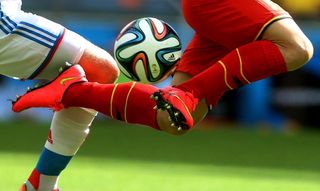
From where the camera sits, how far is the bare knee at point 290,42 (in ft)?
12.9

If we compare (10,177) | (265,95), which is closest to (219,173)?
(10,177)

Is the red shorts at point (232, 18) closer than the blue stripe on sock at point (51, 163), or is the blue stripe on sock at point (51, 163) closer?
the red shorts at point (232, 18)

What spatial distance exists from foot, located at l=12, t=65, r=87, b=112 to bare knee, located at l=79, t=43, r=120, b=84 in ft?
0.57

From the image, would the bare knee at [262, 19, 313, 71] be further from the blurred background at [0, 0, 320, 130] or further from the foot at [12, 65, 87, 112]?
the blurred background at [0, 0, 320, 130]

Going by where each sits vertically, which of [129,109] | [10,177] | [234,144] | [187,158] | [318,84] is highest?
[129,109]

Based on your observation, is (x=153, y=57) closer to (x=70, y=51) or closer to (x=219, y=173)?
(x=70, y=51)

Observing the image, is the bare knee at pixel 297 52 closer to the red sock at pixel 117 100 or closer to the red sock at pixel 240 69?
the red sock at pixel 240 69

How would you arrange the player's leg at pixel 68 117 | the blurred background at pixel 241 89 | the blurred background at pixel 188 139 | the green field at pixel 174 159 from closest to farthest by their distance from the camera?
the player's leg at pixel 68 117 < the green field at pixel 174 159 < the blurred background at pixel 188 139 < the blurred background at pixel 241 89

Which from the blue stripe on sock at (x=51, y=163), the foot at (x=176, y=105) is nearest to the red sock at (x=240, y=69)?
the foot at (x=176, y=105)

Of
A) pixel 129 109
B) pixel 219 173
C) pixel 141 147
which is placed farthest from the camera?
pixel 141 147

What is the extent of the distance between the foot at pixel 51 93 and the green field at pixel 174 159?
150 cm

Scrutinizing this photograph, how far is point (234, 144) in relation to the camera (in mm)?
8734

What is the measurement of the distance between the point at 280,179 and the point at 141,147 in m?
2.22

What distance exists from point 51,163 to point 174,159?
3024 mm
